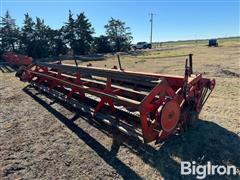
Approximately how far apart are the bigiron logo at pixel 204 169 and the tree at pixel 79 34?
3427cm

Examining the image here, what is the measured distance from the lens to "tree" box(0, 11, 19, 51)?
31.9 metres

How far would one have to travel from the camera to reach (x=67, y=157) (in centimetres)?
424

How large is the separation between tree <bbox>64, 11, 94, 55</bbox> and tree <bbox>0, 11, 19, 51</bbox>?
683 centimetres

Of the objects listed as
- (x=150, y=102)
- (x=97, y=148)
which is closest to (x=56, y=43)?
(x=97, y=148)

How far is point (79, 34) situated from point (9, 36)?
32.2 feet

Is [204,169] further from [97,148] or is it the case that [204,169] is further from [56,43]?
[56,43]

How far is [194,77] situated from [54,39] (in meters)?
32.3

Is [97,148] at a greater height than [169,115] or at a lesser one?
lesser

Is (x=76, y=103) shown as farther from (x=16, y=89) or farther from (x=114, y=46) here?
(x=114, y=46)

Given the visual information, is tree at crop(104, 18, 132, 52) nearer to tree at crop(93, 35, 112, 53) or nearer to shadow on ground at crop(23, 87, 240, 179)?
tree at crop(93, 35, 112, 53)

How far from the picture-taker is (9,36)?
32.2 m

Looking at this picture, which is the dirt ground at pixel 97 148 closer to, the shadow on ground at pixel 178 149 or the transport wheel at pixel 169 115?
the shadow on ground at pixel 178 149

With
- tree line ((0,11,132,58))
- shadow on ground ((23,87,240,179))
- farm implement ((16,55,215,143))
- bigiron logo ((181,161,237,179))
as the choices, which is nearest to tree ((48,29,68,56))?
tree line ((0,11,132,58))

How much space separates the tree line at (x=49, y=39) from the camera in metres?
32.4
